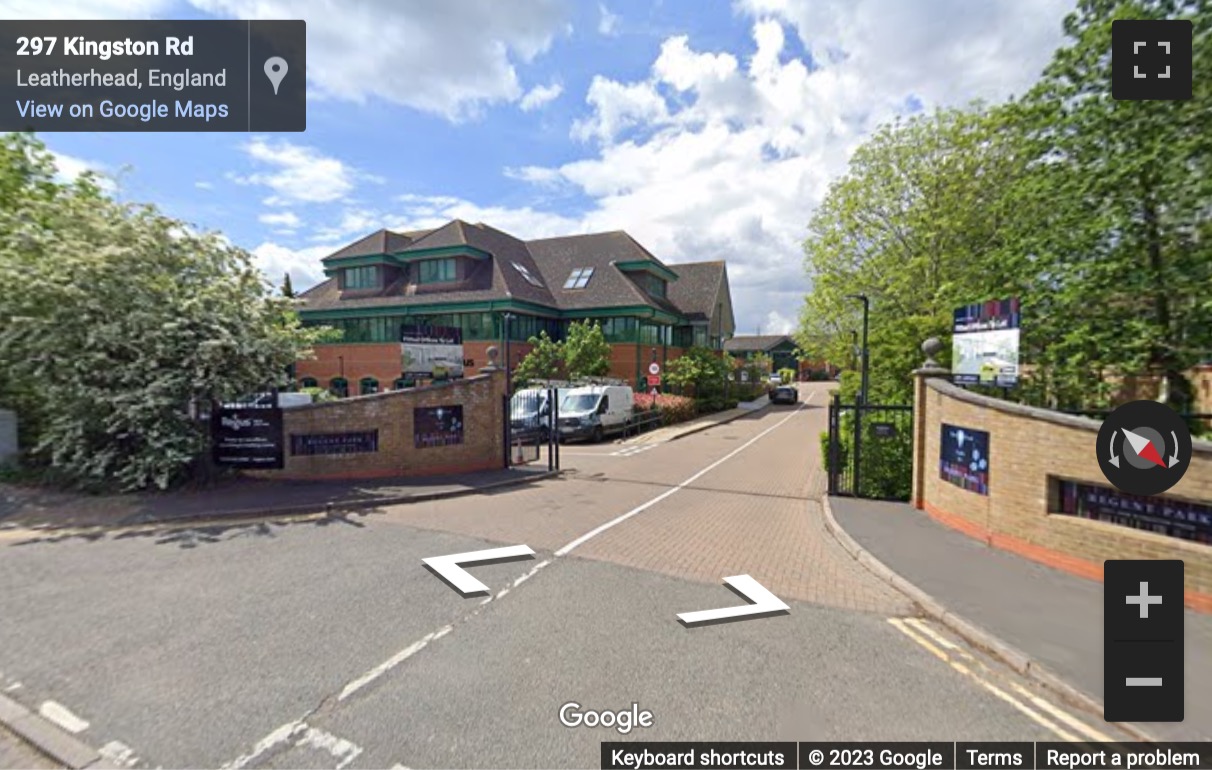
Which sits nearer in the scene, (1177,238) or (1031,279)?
(1177,238)

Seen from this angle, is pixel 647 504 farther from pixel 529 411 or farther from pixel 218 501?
pixel 529 411

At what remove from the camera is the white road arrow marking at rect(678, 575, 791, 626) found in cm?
486

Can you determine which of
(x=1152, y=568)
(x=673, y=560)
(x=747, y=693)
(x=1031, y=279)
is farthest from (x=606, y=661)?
(x=1031, y=279)

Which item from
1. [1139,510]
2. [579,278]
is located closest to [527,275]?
[579,278]

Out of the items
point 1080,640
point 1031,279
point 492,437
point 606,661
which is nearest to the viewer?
point 606,661

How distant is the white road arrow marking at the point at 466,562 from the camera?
553 centimetres

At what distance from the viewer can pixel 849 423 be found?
462 inches

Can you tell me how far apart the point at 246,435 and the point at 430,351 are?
5.32m

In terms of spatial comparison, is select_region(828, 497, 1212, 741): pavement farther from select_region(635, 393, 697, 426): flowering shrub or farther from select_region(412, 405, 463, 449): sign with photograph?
select_region(635, 393, 697, 426): flowering shrub

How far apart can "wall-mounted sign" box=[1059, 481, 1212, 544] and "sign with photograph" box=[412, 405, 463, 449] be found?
10997mm

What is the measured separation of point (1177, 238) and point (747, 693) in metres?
11.7

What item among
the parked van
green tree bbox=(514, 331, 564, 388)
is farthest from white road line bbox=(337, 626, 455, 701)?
green tree bbox=(514, 331, 564, 388)

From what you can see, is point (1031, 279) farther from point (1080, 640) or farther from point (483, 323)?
point (483, 323)

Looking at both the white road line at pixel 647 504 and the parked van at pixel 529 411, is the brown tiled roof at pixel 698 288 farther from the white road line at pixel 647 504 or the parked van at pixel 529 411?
the parked van at pixel 529 411
